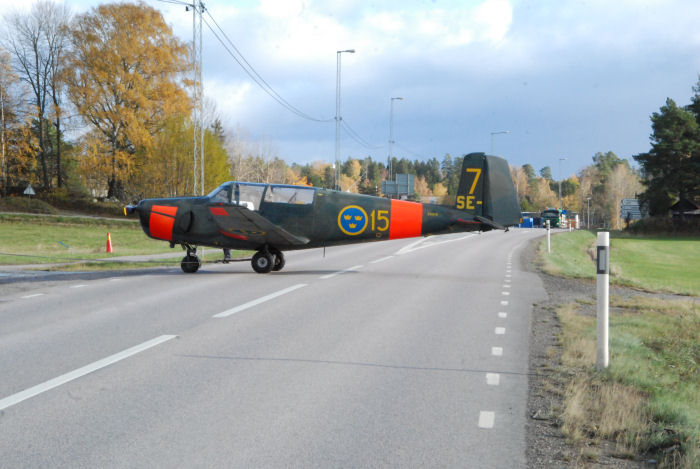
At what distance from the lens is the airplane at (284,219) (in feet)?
51.2

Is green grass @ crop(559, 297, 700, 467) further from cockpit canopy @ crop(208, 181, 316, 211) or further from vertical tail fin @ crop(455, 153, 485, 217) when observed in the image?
cockpit canopy @ crop(208, 181, 316, 211)

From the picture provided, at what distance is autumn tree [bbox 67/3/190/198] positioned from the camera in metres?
50.3

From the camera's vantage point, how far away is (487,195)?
1675 cm

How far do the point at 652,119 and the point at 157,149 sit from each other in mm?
59762

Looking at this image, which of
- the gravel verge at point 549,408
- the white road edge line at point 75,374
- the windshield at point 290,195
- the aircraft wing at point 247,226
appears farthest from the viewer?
the windshield at point 290,195

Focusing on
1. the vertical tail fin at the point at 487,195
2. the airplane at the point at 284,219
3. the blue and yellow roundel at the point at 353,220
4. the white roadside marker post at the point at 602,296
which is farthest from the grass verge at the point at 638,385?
the blue and yellow roundel at the point at 353,220

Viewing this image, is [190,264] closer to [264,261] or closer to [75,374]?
[264,261]

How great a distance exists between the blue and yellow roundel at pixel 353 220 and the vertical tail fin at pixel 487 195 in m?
2.77

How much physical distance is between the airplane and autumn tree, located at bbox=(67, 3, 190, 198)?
119 feet

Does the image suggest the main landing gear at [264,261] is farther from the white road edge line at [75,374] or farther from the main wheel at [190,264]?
the white road edge line at [75,374]

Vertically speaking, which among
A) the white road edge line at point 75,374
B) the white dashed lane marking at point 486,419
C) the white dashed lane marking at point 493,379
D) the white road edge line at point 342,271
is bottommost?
the white dashed lane marking at point 493,379

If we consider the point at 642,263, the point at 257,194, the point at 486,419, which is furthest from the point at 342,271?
the point at 642,263

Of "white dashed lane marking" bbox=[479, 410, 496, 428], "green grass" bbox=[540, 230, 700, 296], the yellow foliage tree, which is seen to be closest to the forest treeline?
the yellow foliage tree

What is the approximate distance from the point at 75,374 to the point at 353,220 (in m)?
10.9
